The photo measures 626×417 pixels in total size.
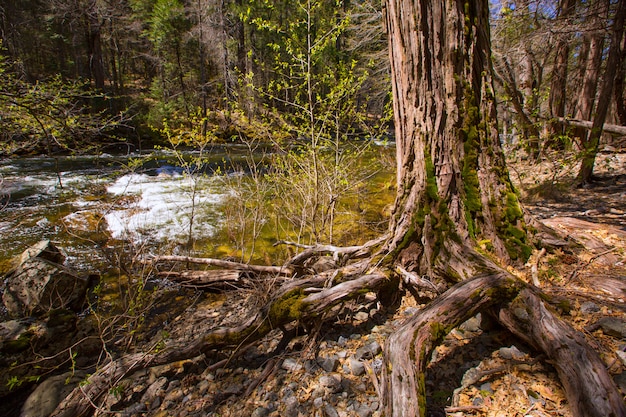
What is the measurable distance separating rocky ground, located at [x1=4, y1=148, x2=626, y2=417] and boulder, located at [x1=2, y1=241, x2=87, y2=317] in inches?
78.3

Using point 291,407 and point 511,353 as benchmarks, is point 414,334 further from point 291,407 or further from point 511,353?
point 291,407

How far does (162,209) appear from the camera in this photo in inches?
332

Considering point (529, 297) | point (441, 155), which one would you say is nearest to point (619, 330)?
point (529, 297)

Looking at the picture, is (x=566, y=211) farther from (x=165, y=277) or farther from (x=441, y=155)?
(x=165, y=277)

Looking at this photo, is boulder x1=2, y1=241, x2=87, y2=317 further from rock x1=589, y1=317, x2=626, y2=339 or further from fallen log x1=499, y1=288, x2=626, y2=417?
rock x1=589, y1=317, x2=626, y2=339

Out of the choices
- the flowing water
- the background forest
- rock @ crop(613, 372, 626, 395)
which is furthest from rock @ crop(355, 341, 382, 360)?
the flowing water

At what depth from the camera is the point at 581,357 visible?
172cm

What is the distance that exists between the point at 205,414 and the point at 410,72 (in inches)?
143

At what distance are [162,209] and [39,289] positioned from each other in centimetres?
411

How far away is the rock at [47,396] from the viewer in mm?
2783

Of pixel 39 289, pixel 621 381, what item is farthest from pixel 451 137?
pixel 39 289

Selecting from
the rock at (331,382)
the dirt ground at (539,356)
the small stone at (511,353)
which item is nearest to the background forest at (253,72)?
the dirt ground at (539,356)

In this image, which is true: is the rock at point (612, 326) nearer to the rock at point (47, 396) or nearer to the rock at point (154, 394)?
the rock at point (154, 394)

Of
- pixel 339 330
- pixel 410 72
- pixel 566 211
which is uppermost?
pixel 410 72
